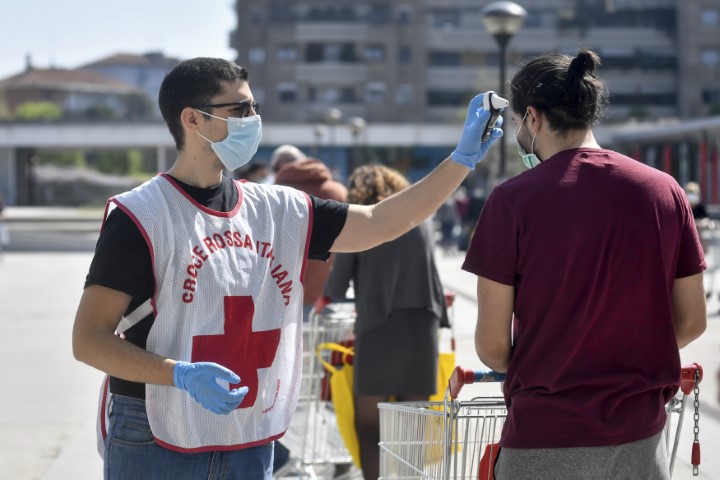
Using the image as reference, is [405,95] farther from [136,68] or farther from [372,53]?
[136,68]

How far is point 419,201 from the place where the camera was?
3.45 m

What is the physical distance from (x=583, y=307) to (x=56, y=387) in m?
8.01

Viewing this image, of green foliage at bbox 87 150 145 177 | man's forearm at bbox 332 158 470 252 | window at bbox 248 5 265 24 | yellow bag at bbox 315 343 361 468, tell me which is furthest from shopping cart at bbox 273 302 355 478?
green foliage at bbox 87 150 145 177

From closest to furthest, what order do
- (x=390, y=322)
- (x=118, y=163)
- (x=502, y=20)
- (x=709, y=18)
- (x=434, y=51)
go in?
(x=390, y=322) < (x=502, y=20) < (x=709, y=18) < (x=434, y=51) < (x=118, y=163)

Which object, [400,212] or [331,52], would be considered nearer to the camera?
[400,212]

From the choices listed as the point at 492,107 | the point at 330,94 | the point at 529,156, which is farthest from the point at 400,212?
the point at 330,94

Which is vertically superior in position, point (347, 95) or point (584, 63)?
point (347, 95)

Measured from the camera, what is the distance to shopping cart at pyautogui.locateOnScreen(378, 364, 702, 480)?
3195 mm

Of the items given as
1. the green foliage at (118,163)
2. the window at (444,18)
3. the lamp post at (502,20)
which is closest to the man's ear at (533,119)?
the lamp post at (502,20)

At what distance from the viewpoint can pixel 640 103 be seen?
8981cm

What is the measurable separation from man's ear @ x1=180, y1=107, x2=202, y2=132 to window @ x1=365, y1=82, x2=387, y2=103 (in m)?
85.2

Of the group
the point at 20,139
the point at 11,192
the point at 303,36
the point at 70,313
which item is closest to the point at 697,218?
the point at 70,313

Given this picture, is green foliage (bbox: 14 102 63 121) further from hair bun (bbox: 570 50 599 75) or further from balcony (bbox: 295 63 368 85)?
hair bun (bbox: 570 50 599 75)

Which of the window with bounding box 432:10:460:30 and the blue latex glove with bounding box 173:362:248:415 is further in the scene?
the window with bounding box 432:10:460:30
